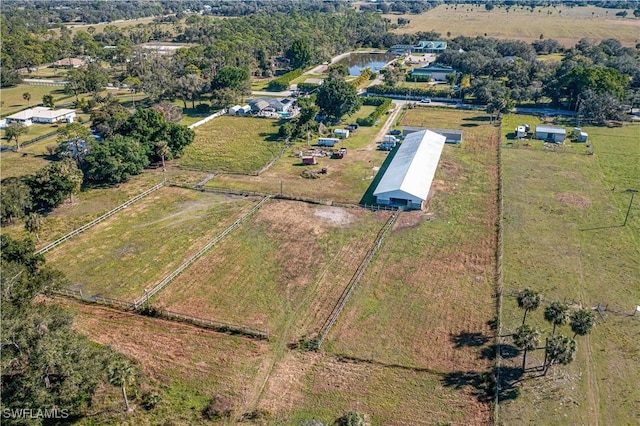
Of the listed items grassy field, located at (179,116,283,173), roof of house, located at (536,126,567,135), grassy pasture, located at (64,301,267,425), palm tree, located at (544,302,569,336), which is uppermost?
palm tree, located at (544,302,569,336)

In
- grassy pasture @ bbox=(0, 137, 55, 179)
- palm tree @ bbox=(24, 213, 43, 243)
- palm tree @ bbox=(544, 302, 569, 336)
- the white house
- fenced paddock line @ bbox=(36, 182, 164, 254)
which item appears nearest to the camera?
palm tree @ bbox=(544, 302, 569, 336)

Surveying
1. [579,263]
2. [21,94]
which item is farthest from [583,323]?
[21,94]

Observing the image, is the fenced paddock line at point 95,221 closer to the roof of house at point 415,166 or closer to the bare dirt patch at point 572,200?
the roof of house at point 415,166

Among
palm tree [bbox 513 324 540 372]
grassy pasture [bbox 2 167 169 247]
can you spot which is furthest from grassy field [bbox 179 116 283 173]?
palm tree [bbox 513 324 540 372]

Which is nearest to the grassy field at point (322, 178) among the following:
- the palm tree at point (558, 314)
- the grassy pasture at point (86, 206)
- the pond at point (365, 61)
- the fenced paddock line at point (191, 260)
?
the fenced paddock line at point (191, 260)

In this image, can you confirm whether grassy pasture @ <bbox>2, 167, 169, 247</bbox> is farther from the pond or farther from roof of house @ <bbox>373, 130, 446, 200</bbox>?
the pond

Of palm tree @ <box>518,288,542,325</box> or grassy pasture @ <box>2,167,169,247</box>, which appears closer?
palm tree @ <box>518,288,542,325</box>

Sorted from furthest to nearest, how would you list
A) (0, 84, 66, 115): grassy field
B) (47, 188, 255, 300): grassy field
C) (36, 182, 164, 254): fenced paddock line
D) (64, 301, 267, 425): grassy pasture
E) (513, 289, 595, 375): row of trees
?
(0, 84, 66, 115): grassy field
(36, 182, 164, 254): fenced paddock line
(47, 188, 255, 300): grassy field
(513, 289, 595, 375): row of trees
(64, 301, 267, 425): grassy pasture

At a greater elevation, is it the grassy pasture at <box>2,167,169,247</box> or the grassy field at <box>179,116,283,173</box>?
the grassy field at <box>179,116,283,173</box>

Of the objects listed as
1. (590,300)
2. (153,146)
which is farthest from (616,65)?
(153,146)

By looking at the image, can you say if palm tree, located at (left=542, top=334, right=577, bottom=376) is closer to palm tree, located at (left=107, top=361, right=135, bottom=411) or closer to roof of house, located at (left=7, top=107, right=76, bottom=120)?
palm tree, located at (left=107, top=361, right=135, bottom=411)
